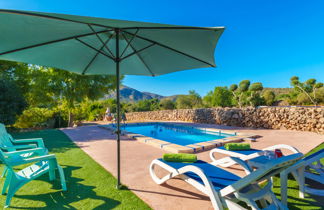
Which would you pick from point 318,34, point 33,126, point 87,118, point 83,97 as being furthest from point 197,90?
point 33,126

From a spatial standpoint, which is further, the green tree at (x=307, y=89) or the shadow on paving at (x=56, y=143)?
the green tree at (x=307, y=89)

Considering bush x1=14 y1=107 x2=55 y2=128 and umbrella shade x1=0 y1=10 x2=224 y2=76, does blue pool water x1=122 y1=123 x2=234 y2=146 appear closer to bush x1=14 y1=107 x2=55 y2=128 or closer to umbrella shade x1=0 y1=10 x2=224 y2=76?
umbrella shade x1=0 y1=10 x2=224 y2=76

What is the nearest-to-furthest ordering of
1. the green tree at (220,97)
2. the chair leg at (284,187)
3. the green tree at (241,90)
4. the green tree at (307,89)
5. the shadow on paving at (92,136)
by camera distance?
the chair leg at (284,187) < the shadow on paving at (92,136) < the green tree at (220,97) < the green tree at (307,89) < the green tree at (241,90)

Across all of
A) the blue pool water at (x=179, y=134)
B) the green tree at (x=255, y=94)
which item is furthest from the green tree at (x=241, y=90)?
the blue pool water at (x=179, y=134)

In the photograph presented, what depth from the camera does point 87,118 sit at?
798 inches

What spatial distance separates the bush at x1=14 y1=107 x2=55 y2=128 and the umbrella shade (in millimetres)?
10543

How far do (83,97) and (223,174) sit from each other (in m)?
13.4

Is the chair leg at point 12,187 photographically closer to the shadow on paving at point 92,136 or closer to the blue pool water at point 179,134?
the shadow on paving at point 92,136

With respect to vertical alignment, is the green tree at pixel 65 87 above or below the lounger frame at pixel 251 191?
above

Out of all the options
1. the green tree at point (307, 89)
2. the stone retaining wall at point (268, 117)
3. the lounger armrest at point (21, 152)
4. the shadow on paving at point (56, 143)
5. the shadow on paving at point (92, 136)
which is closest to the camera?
A: the lounger armrest at point (21, 152)

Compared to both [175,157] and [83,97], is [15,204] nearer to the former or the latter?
[175,157]

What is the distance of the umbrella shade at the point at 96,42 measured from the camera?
1860 millimetres

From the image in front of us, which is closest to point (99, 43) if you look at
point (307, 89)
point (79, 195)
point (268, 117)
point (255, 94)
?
point (79, 195)

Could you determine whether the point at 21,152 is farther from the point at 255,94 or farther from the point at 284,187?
the point at 255,94
